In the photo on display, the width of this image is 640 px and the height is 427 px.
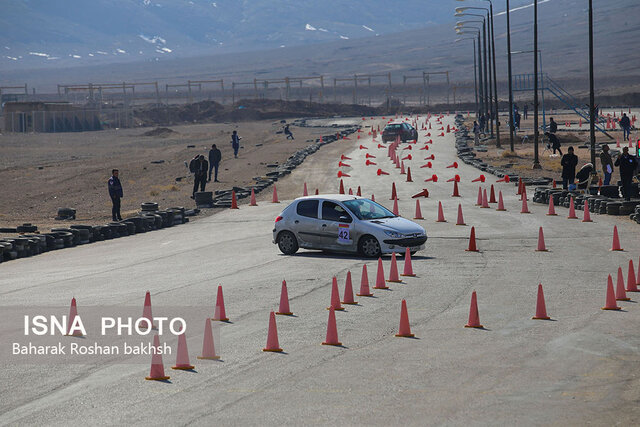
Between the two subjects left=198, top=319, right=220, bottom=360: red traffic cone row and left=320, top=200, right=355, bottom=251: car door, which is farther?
left=320, top=200, right=355, bottom=251: car door

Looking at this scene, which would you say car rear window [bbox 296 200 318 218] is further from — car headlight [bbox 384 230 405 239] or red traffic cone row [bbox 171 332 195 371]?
red traffic cone row [bbox 171 332 195 371]

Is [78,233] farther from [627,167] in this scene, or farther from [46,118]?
[46,118]

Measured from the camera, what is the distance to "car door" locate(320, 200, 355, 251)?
2202 cm

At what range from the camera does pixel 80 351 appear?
42.2ft

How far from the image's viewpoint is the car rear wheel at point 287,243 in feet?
75.0

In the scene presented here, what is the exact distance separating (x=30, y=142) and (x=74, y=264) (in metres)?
67.4

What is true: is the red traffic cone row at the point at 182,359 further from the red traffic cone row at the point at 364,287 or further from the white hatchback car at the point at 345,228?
the white hatchback car at the point at 345,228

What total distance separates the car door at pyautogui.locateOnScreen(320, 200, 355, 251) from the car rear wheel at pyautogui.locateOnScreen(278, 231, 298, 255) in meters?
0.78

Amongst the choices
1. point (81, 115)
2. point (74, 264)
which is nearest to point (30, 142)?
point (81, 115)

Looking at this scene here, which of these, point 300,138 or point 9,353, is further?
point 300,138

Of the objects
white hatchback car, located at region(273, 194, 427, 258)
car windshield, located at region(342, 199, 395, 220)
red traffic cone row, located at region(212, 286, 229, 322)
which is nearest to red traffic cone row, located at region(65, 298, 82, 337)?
red traffic cone row, located at region(212, 286, 229, 322)

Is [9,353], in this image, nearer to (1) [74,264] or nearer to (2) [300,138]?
(1) [74,264]

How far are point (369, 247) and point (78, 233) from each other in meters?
10.3

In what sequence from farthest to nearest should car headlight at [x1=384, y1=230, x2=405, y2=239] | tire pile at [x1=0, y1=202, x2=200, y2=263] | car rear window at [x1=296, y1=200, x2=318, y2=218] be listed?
tire pile at [x1=0, y1=202, x2=200, y2=263], car rear window at [x1=296, y1=200, x2=318, y2=218], car headlight at [x1=384, y1=230, x2=405, y2=239]
